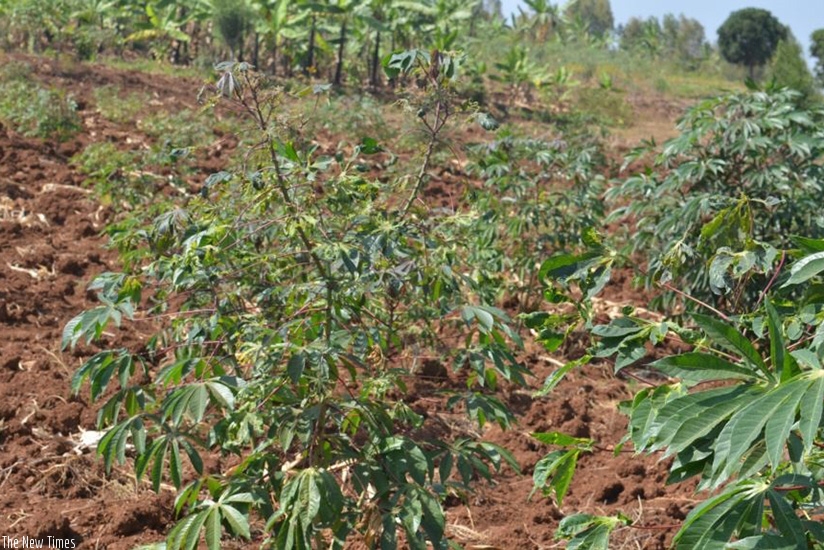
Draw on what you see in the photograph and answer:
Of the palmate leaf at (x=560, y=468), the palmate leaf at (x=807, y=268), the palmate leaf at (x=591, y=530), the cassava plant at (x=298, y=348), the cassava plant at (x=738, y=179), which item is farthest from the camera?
the cassava plant at (x=738, y=179)

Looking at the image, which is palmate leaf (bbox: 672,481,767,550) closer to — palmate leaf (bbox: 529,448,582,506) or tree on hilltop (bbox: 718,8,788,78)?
palmate leaf (bbox: 529,448,582,506)

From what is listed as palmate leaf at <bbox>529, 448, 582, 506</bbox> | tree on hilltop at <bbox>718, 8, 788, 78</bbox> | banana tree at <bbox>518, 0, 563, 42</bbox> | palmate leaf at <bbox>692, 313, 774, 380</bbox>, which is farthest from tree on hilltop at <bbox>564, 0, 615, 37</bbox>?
palmate leaf at <bbox>692, 313, 774, 380</bbox>

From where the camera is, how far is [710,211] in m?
3.97

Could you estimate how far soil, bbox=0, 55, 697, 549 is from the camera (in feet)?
9.82

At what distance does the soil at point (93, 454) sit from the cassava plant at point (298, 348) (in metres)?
0.27

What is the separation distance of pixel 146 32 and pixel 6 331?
14704 mm

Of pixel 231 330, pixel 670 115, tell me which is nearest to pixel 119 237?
pixel 231 330

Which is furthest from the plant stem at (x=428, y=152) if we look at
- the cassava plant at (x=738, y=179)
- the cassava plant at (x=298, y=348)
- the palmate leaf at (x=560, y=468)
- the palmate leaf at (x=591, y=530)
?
the cassava plant at (x=738, y=179)

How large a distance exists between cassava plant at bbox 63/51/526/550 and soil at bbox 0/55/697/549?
268 millimetres

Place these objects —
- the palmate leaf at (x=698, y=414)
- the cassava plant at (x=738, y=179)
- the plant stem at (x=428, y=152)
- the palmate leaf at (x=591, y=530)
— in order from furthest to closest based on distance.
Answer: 1. the cassava plant at (x=738, y=179)
2. the plant stem at (x=428, y=152)
3. the palmate leaf at (x=591, y=530)
4. the palmate leaf at (x=698, y=414)

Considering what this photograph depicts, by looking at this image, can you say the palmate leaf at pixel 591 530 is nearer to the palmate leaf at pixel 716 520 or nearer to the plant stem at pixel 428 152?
the palmate leaf at pixel 716 520

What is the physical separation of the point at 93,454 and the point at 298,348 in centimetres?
168

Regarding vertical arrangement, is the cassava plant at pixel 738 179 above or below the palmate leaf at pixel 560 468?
above

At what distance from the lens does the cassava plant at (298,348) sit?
7.13 feet
